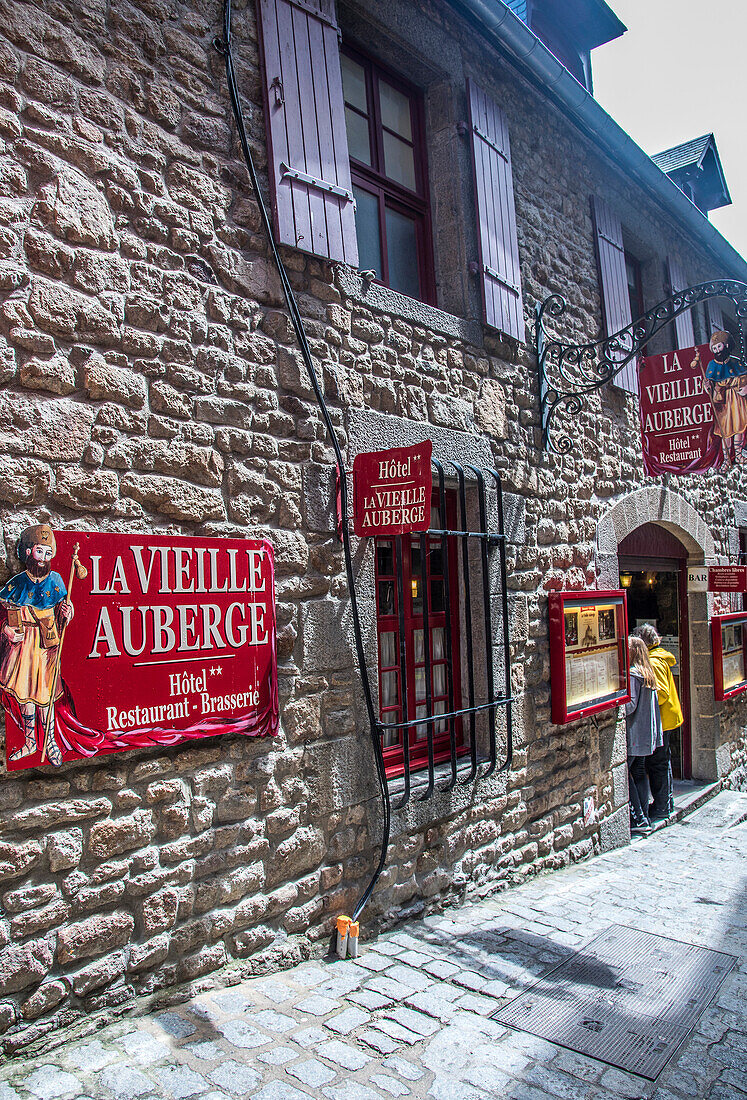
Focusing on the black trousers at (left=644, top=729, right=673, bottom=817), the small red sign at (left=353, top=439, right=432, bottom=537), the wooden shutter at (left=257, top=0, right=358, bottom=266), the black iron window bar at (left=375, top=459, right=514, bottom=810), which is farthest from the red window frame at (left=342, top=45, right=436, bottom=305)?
the black trousers at (left=644, top=729, right=673, bottom=817)

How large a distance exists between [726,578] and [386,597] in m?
5.26

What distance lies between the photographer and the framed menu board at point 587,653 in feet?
16.5

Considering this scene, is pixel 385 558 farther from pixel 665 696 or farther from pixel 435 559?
pixel 665 696

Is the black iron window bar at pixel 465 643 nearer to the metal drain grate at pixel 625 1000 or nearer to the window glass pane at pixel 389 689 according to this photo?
the window glass pane at pixel 389 689

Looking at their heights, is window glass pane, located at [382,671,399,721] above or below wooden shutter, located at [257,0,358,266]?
below

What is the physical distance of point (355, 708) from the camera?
11.8 feet

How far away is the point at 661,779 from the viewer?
21.8 ft

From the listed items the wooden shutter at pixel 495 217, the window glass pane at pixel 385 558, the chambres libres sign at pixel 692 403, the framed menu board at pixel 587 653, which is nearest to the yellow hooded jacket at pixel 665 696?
the framed menu board at pixel 587 653

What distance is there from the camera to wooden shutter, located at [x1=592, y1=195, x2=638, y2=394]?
6.31 meters

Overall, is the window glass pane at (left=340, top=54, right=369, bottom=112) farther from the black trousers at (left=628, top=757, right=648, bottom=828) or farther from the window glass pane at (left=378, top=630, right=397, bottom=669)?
the black trousers at (left=628, top=757, right=648, bottom=828)

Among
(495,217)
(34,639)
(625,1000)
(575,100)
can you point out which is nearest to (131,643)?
(34,639)

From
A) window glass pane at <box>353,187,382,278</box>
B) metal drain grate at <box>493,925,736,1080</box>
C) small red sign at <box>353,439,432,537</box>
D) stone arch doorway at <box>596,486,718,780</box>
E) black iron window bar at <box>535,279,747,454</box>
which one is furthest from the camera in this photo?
stone arch doorway at <box>596,486,718,780</box>

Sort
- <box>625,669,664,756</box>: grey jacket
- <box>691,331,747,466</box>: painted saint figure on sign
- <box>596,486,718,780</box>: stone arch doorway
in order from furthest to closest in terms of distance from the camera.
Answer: <box>596,486,718,780</box>: stone arch doorway
<box>625,669,664,756</box>: grey jacket
<box>691,331,747,466</box>: painted saint figure on sign

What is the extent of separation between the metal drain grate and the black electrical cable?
0.91 metres
